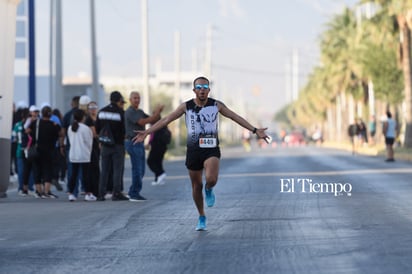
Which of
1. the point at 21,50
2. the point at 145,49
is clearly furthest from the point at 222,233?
the point at 21,50

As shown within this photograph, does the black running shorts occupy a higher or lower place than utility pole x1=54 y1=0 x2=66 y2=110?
lower

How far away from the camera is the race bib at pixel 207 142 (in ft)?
44.9

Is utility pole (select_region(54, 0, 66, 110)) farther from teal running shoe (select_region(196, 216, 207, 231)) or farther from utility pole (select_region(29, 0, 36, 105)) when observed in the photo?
teal running shoe (select_region(196, 216, 207, 231))

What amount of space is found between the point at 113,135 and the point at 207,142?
623cm

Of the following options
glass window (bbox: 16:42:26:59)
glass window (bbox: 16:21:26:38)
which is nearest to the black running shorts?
glass window (bbox: 16:42:26:59)

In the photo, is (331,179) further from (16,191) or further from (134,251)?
(134,251)

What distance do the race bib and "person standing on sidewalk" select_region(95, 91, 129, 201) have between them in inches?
240

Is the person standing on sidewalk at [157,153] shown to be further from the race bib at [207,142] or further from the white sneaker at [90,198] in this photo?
the race bib at [207,142]

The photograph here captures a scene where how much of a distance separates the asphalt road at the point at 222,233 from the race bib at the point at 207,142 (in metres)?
1.01

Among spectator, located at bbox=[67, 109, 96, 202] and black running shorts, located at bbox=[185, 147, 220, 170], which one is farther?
spectator, located at bbox=[67, 109, 96, 202]

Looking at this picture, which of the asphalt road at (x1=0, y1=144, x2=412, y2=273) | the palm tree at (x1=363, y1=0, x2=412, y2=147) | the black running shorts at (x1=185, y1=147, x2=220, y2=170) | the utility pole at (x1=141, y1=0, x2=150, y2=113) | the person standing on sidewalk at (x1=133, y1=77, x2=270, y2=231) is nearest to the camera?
the asphalt road at (x1=0, y1=144, x2=412, y2=273)

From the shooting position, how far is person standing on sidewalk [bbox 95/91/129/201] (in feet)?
64.5

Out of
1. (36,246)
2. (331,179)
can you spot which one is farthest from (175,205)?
(331,179)

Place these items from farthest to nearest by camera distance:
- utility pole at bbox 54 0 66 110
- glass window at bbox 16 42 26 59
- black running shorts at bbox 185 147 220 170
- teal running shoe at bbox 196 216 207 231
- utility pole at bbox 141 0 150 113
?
glass window at bbox 16 42 26 59
utility pole at bbox 141 0 150 113
utility pole at bbox 54 0 66 110
teal running shoe at bbox 196 216 207 231
black running shorts at bbox 185 147 220 170
